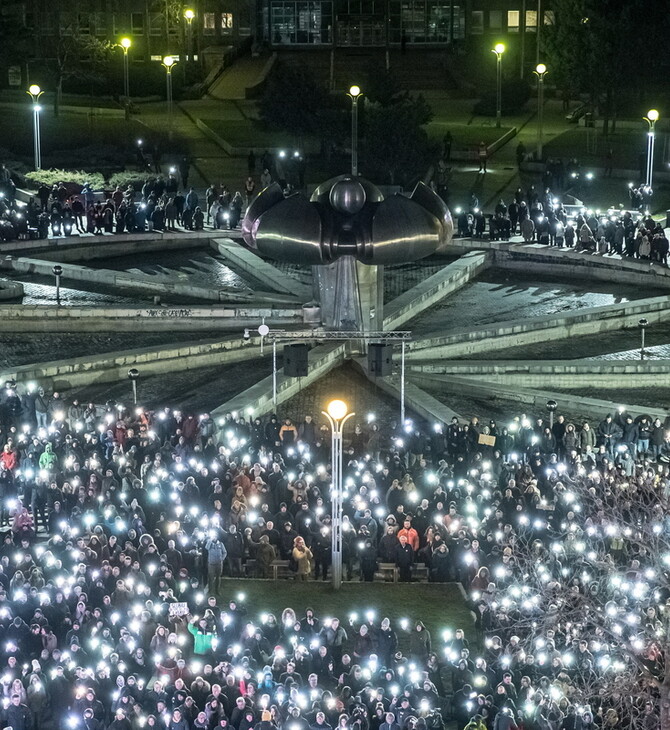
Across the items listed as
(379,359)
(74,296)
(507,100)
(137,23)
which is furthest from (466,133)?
(379,359)

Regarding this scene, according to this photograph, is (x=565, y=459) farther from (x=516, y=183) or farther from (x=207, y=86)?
(x=207, y=86)

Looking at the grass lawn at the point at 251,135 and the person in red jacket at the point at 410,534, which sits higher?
the grass lawn at the point at 251,135

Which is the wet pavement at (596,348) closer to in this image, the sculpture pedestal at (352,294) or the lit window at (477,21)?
the sculpture pedestal at (352,294)

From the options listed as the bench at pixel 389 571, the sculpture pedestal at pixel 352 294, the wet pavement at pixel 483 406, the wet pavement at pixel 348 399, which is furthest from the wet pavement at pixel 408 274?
the bench at pixel 389 571

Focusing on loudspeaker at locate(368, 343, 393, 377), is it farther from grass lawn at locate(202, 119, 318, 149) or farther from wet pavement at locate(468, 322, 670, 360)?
grass lawn at locate(202, 119, 318, 149)

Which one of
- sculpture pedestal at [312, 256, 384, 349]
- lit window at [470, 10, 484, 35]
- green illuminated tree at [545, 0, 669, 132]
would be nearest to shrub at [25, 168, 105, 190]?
sculpture pedestal at [312, 256, 384, 349]

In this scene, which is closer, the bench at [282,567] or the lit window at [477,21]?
the bench at [282,567]

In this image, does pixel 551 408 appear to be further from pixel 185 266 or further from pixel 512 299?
pixel 185 266
